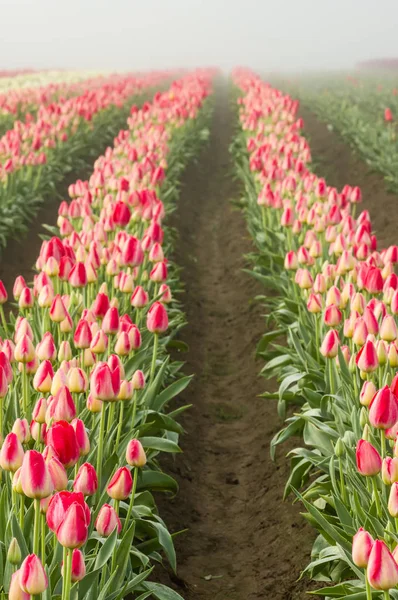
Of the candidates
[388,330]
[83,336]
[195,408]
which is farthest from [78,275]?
[195,408]

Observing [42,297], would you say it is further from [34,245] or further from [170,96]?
[170,96]

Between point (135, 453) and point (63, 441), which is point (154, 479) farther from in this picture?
point (63, 441)

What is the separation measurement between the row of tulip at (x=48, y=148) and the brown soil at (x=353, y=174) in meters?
3.58

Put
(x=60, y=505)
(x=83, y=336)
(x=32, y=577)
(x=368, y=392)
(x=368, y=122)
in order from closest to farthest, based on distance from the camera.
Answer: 1. (x=32, y=577)
2. (x=60, y=505)
3. (x=368, y=392)
4. (x=83, y=336)
5. (x=368, y=122)

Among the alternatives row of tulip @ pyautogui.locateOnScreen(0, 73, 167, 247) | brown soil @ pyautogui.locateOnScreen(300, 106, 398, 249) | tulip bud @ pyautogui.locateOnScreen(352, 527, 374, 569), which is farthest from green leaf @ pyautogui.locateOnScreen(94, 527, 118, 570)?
brown soil @ pyautogui.locateOnScreen(300, 106, 398, 249)

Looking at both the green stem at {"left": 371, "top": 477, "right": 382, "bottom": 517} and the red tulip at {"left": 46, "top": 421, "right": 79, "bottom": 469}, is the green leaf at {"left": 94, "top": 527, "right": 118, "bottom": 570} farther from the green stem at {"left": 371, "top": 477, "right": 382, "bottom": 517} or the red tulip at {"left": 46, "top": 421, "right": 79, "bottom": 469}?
the green stem at {"left": 371, "top": 477, "right": 382, "bottom": 517}

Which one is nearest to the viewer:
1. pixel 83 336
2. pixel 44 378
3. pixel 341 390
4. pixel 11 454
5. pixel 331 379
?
pixel 11 454

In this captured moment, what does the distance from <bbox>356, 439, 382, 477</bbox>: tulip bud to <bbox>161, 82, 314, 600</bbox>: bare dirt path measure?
1.18 metres

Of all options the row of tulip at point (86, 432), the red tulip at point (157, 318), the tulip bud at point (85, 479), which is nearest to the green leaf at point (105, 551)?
the row of tulip at point (86, 432)

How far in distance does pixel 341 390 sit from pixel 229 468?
4.10 ft

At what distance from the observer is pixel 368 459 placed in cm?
278

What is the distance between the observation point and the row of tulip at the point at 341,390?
295 centimetres

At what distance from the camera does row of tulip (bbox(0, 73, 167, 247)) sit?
9.38 m

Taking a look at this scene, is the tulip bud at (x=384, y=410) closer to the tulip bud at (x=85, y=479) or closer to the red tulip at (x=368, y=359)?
the red tulip at (x=368, y=359)
